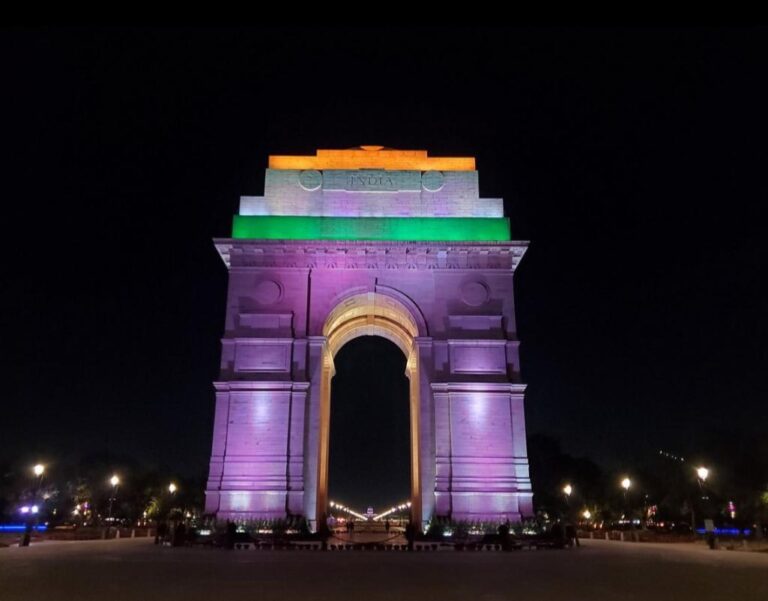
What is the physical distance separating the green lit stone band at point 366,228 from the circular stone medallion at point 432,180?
2.20 meters

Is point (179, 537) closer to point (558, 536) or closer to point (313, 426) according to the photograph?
point (313, 426)

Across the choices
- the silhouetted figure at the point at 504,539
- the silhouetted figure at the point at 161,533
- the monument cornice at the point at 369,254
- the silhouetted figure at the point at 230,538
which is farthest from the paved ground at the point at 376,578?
the monument cornice at the point at 369,254

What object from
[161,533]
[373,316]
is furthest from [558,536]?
[373,316]

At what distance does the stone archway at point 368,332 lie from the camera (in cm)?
3039

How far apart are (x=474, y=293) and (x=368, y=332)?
31.8ft

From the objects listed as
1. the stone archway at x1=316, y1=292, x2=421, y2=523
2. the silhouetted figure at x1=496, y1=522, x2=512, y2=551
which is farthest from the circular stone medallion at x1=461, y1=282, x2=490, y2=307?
the silhouetted figure at x1=496, y1=522, x2=512, y2=551

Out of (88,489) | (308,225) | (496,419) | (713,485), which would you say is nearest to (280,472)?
(496,419)

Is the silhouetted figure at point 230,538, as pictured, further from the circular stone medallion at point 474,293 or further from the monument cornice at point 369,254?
the circular stone medallion at point 474,293

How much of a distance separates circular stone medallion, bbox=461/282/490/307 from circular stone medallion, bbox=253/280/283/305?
9230mm

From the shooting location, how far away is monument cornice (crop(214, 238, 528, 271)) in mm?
31828

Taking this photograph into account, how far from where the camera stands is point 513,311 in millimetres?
31984

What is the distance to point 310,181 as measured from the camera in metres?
34.0

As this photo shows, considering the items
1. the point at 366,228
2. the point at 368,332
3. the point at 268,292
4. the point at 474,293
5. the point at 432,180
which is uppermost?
the point at 432,180

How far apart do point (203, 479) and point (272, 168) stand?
4437cm
